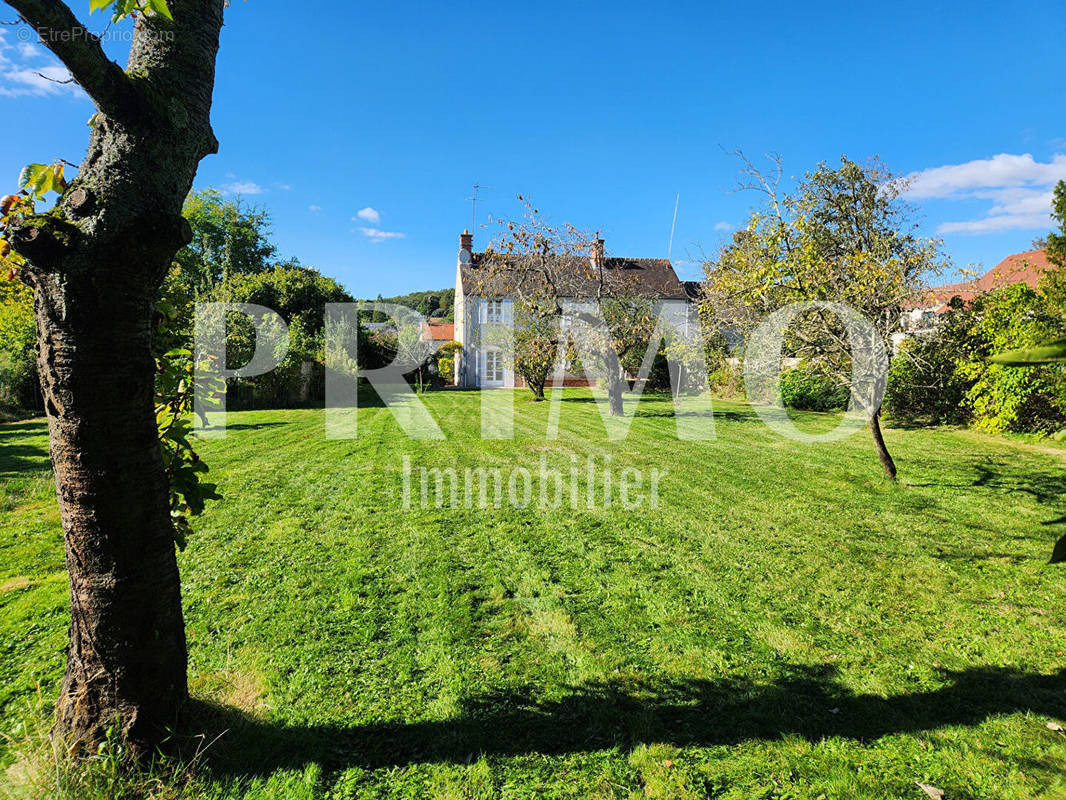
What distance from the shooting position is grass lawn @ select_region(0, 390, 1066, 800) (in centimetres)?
235

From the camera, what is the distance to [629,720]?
265 cm

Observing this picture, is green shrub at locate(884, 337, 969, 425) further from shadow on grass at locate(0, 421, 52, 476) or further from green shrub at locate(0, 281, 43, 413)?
green shrub at locate(0, 281, 43, 413)

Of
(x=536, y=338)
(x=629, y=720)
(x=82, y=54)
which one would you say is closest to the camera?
(x=82, y=54)

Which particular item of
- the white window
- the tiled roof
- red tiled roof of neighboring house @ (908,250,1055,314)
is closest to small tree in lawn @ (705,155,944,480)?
red tiled roof of neighboring house @ (908,250,1055,314)

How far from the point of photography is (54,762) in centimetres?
204

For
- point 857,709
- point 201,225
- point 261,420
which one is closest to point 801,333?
point 857,709

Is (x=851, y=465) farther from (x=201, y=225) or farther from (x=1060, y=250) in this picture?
(x=201, y=225)

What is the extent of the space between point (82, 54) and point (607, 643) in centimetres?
366

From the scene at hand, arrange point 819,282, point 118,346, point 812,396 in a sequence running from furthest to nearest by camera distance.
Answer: point 812,396 → point 819,282 → point 118,346

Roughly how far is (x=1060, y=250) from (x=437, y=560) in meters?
12.6

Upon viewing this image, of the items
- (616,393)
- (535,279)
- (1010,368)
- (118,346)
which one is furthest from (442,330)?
(118,346)

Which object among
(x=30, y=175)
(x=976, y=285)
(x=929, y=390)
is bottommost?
(x=929, y=390)

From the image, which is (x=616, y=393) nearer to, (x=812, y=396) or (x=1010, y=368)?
(x=812, y=396)

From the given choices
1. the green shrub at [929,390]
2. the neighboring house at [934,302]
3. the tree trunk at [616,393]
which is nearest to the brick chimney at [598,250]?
the tree trunk at [616,393]
